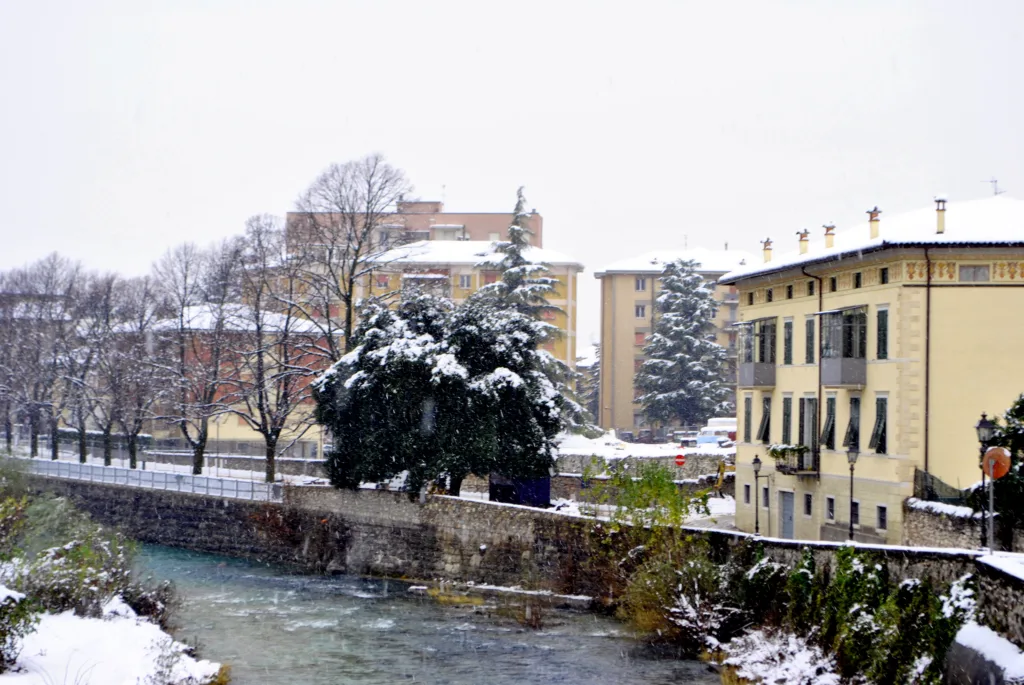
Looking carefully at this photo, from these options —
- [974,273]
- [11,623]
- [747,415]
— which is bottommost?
[11,623]

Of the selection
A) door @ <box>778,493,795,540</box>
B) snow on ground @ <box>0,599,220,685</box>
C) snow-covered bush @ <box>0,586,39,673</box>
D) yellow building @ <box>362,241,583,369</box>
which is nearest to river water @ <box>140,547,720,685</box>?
snow on ground @ <box>0,599,220,685</box>

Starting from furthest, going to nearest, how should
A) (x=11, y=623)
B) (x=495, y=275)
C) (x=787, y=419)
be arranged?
(x=495, y=275)
(x=787, y=419)
(x=11, y=623)

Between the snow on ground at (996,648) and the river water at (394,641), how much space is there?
830 centimetres

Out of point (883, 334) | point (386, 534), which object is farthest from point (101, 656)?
point (883, 334)

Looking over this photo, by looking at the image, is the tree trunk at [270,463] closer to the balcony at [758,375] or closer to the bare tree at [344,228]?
the bare tree at [344,228]

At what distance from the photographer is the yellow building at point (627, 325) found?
89.6 meters

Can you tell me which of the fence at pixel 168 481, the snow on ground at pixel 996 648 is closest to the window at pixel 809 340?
the fence at pixel 168 481

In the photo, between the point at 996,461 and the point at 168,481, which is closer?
the point at 996,461

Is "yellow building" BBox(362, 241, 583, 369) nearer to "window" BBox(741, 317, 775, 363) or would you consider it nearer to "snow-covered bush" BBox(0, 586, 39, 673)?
"window" BBox(741, 317, 775, 363)

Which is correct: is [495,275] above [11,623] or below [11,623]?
above

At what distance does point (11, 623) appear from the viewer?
66.8ft

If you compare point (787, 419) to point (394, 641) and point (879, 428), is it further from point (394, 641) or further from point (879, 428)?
point (394, 641)

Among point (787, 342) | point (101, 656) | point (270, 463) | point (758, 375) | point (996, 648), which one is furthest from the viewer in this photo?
point (270, 463)

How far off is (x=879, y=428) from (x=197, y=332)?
33.1 meters
